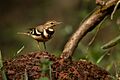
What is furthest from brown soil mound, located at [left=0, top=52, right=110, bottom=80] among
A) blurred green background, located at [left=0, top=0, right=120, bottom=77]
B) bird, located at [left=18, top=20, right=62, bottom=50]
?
blurred green background, located at [left=0, top=0, right=120, bottom=77]

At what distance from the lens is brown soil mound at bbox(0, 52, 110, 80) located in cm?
490

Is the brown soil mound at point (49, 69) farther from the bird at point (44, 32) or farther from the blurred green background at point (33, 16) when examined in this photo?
the blurred green background at point (33, 16)

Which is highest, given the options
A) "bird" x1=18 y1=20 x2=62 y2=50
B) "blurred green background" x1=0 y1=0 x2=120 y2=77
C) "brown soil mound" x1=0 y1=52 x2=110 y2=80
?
"blurred green background" x1=0 y1=0 x2=120 y2=77

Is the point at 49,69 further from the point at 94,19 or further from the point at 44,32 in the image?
the point at 94,19

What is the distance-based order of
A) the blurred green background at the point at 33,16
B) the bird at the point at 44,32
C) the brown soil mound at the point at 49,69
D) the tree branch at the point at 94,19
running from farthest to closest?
the blurred green background at the point at 33,16
the tree branch at the point at 94,19
the bird at the point at 44,32
the brown soil mound at the point at 49,69

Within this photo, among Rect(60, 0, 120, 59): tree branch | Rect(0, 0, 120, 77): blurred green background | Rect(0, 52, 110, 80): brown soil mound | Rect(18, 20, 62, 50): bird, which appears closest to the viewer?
Rect(0, 52, 110, 80): brown soil mound

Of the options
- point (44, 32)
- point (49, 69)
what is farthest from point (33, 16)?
point (49, 69)

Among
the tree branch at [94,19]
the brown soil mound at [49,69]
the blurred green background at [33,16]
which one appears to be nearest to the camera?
the brown soil mound at [49,69]

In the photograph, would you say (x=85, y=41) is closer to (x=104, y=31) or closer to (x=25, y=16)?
(x=104, y=31)

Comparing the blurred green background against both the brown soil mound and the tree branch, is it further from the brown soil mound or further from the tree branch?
the brown soil mound

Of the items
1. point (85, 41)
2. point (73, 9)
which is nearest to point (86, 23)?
point (85, 41)

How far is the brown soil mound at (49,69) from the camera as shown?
16.1 ft

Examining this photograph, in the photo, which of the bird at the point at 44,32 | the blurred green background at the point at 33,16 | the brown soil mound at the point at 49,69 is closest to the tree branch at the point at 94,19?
the bird at the point at 44,32

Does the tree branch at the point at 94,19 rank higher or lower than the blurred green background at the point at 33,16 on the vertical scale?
lower
